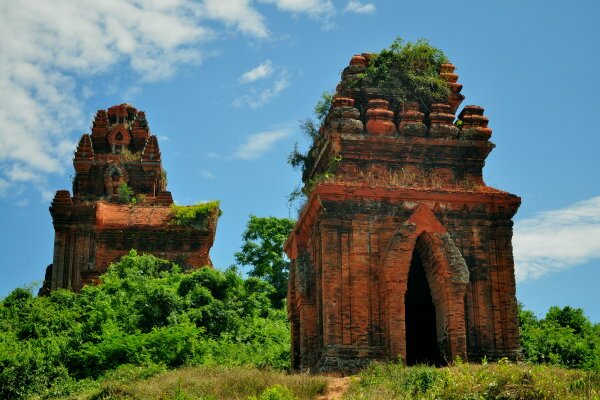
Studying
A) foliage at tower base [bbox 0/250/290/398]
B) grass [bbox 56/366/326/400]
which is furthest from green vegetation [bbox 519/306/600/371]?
grass [bbox 56/366/326/400]

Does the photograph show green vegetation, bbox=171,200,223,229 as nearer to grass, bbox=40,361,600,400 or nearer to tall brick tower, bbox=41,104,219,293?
tall brick tower, bbox=41,104,219,293

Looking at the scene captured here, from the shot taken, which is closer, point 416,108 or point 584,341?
point 416,108

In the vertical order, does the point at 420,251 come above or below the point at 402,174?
below

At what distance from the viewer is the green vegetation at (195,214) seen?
95.0 feet

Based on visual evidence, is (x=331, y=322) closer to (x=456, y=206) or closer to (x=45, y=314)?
(x=456, y=206)

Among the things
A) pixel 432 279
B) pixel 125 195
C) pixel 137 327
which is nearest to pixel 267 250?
pixel 125 195

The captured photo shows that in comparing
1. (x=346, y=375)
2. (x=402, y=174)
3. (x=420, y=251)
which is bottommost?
(x=346, y=375)

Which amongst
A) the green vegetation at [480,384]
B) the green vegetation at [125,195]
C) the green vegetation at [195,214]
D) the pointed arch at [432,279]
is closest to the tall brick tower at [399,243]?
the pointed arch at [432,279]

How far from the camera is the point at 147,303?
22984mm

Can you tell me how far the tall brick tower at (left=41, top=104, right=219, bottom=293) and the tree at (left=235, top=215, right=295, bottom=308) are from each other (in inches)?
143

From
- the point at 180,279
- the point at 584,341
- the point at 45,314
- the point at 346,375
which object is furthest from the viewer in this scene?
the point at 180,279

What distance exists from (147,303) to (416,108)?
879 centimetres

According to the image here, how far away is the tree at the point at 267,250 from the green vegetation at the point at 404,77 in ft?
59.3

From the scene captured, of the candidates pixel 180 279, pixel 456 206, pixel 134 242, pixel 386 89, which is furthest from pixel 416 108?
pixel 134 242
